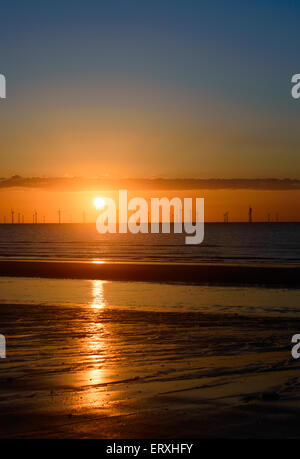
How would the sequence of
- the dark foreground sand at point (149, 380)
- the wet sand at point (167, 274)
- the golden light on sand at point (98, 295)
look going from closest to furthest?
the dark foreground sand at point (149, 380) < the golden light on sand at point (98, 295) < the wet sand at point (167, 274)

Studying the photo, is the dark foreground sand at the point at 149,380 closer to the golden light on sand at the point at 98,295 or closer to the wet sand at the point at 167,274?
the golden light on sand at the point at 98,295

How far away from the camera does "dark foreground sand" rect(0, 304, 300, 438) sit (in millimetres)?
9516

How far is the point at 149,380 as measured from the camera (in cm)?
1255

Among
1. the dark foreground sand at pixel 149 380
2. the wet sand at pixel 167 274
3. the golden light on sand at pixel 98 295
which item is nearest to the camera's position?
the dark foreground sand at pixel 149 380

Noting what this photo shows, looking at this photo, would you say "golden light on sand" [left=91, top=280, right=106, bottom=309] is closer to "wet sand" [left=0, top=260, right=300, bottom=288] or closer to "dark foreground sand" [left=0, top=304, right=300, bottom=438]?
"wet sand" [left=0, top=260, right=300, bottom=288]

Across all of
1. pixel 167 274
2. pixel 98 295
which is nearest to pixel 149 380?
pixel 98 295

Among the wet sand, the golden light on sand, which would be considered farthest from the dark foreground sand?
the wet sand

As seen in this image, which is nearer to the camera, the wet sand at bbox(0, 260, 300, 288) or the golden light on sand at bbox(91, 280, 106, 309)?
the golden light on sand at bbox(91, 280, 106, 309)

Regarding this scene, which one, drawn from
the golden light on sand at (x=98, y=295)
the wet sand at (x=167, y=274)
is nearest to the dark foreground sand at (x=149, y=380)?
the golden light on sand at (x=98, y=295)

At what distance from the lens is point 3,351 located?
50.7 feet

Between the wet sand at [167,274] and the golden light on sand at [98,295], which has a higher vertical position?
the golden light on sand at [98,295]

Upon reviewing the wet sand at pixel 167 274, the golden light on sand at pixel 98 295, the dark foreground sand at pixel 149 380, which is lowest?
the wet sand at pixel 167 274

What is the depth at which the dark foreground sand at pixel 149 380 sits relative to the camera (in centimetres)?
952

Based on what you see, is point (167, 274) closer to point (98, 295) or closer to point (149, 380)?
point (98, 295)
